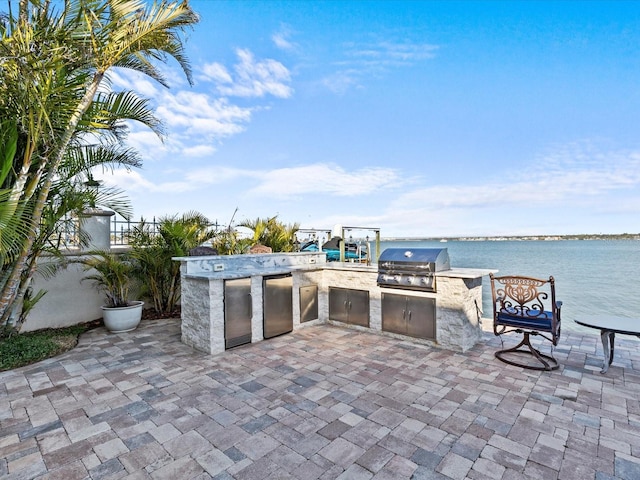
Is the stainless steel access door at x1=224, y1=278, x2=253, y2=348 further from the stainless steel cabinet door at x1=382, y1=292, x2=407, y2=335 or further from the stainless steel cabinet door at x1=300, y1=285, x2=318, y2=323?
the stainless steel cabinet door at x1=382, y1=292, x2=407, y2=335

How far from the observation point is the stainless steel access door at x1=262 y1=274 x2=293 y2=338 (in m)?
5.04

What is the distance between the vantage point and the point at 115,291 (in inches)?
225

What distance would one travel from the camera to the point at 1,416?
2824 millimetres

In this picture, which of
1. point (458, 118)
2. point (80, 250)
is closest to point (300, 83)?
point (458, 118)

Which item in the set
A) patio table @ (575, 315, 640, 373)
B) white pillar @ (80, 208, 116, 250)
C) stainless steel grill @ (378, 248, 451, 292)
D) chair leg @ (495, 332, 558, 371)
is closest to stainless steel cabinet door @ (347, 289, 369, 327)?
stainless steel grill @ (378, 248, 451, 292)

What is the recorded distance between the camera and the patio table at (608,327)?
3.39 m

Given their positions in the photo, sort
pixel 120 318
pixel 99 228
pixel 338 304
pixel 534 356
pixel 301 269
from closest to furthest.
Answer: pixel 534 356 < pixel 120 318 < pixel 301 269 < pixel 338 304 < pixel 99 228

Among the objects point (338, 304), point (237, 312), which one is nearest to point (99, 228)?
point (237, 312)

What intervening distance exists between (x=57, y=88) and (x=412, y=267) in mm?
5068

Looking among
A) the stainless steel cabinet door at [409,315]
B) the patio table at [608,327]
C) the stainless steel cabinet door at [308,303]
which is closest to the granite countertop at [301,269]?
the stainless steel cabinet door at [308,303]

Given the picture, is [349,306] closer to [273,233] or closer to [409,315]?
[409,315]

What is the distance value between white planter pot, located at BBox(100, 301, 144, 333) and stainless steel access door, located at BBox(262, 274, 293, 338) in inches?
99.9

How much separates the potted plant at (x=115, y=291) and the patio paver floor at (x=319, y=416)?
39.4 inches

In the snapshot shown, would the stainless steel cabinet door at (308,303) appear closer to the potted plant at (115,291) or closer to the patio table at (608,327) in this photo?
the potted plant at (115,291)
